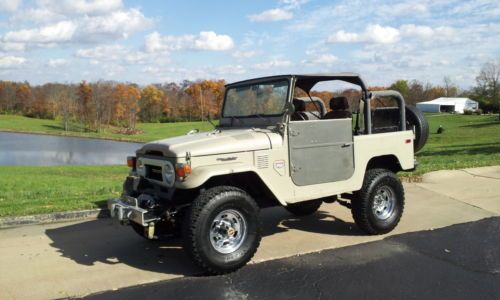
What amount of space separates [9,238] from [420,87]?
12913cm

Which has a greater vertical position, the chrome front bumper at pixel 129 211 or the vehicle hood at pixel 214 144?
the vehicle hood at pixel 214 144

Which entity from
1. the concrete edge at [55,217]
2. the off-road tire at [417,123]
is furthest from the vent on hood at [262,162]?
the concrete edge at [55,217]

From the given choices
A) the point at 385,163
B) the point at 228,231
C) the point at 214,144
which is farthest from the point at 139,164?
the point at 385,163

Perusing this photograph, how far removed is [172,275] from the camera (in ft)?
17.7

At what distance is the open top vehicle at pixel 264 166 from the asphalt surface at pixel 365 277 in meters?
0.36

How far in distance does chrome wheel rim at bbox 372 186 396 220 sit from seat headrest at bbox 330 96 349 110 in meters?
1.22

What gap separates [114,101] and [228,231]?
3612 inches

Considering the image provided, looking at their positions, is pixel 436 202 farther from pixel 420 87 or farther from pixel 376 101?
pixel 420 87

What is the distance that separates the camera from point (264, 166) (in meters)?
5.78

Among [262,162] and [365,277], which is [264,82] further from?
[365,277]

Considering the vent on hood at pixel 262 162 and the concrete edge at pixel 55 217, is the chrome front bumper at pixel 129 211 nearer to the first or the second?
the vent on hood at pixel 262 162

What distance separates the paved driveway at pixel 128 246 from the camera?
525 cm

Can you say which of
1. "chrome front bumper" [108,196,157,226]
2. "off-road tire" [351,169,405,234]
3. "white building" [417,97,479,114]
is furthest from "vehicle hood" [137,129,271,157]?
"white building" [417,97,479,114]

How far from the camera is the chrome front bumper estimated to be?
5.39m
